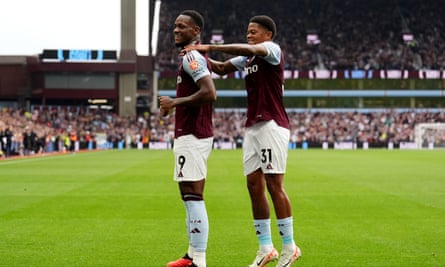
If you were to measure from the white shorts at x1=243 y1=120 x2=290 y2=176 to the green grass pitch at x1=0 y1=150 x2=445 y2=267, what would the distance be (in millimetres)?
1154

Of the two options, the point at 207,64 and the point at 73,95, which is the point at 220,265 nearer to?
the point at 207,64

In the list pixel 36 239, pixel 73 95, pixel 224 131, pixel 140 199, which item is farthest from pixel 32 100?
pixel 36 239

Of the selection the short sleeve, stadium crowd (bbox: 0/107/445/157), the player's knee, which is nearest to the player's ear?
the short sleeve

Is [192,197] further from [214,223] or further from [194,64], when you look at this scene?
[214,223]

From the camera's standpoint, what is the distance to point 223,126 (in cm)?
7250

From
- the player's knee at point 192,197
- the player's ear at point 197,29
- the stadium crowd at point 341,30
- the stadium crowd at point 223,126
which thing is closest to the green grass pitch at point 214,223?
the player's knee at point 192,197

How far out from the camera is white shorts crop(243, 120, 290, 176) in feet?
24.2

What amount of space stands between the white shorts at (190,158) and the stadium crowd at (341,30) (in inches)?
2740

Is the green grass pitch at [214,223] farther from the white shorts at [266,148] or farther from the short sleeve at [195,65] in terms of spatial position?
the short sleeve at [195,65]

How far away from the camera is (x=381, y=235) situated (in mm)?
9758

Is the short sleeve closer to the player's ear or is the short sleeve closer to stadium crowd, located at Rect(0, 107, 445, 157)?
the player's ear

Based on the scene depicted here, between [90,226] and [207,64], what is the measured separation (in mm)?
4474

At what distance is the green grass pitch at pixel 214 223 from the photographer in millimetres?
7969

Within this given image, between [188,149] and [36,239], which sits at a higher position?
[188,149]
